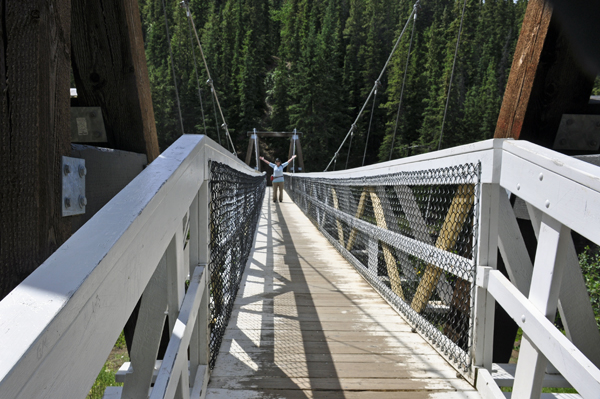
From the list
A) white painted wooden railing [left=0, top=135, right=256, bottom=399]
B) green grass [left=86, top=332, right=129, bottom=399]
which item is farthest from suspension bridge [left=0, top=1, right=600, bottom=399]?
green grass [left=86, top=332, right=129, bottom=399]

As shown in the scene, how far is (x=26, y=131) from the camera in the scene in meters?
0.89

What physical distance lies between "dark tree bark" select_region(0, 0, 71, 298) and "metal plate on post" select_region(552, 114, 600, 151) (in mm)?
1940

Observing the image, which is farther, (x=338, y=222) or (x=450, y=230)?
(x=338, y=222)

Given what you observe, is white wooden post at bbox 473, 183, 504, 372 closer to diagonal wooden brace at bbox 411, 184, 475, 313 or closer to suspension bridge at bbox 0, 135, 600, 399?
suspension bridge at bbox 0, 135, 600, 399

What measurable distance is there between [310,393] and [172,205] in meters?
0.89

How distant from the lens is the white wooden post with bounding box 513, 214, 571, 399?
952 mm

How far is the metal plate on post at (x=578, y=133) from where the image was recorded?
6.37 ft

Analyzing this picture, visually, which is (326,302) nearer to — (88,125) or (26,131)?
(88,125)

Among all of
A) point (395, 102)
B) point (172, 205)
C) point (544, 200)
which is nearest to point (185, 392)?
point (172, 205)

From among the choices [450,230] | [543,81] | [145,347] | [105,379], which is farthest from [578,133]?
[105,379]

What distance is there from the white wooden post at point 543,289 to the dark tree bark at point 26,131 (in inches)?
41.5

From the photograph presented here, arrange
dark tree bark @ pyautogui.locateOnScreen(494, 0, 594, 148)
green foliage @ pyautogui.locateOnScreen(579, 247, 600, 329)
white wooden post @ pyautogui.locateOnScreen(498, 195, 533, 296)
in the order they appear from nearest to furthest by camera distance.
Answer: white wooden post @ pyautogui.locateOnScreen(498, 195, 533, 296)
dark tree bark @ pyautogui.locateOnScreen(494, 0, 594, 148)
green foliage @ pyautogui.locateOnScreen(579, 247, 600, 329)

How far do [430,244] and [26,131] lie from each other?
5.48 ft

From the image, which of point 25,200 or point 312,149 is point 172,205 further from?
point 312,149
